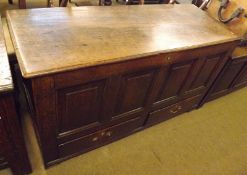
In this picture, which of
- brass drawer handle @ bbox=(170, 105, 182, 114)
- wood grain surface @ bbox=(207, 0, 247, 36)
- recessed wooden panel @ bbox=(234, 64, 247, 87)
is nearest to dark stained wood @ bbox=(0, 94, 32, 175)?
brass drawer handle @ bbox=(170, 105, 182, 114)

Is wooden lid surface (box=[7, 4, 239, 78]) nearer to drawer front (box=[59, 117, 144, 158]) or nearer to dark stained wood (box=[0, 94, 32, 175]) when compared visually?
dark stained wood (box=[0, 94, 32, 175])

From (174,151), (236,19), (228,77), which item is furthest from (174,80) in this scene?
(236,19)

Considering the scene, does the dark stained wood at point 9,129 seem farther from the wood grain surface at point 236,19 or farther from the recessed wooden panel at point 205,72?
the wood grain surface at point 236,19

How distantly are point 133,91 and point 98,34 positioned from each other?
366 mm

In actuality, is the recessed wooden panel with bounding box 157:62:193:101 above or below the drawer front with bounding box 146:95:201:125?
above

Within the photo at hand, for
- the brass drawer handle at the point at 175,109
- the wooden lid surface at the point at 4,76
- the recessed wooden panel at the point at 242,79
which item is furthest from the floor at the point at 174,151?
the wooden lid surface at the point at 4,76

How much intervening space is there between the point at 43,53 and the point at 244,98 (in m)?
2.08

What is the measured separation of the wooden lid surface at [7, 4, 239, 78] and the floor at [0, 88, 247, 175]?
2.50 feet

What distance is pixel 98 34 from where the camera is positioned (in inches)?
41.6

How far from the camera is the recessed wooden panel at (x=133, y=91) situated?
1103 mm

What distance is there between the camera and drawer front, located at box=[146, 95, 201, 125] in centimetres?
154

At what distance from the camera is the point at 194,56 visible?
4.08 ft

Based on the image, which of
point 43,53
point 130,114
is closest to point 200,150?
point 130,114

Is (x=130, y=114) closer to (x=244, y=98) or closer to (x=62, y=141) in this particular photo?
(x=62, y=141)
